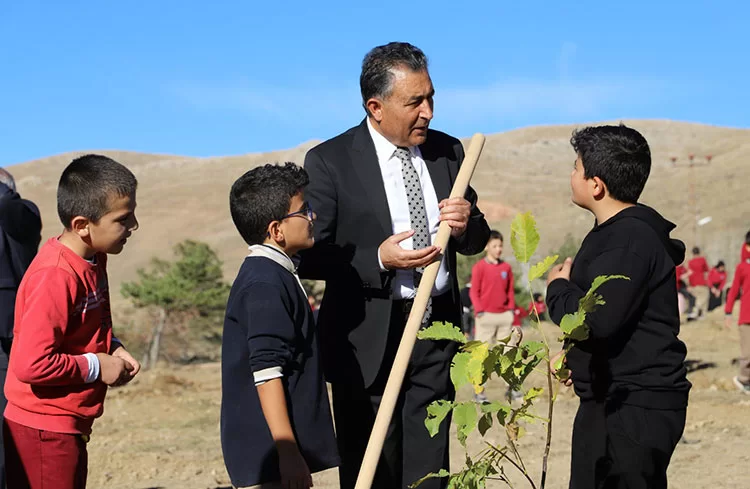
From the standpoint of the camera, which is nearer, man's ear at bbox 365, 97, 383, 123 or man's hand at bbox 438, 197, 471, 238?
man's hand at bbox 438, 197, 471, 238

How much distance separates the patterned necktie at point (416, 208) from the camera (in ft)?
13.2

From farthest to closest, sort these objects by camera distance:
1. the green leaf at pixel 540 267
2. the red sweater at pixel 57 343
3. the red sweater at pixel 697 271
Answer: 1. the red sweater at pixel 697 271
2. the red sweater at pixel 57 343
3. the green leaf at pixel 540 267

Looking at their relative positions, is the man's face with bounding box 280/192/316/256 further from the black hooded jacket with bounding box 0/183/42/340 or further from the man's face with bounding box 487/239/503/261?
the man's face with bounding box 487/239/503/261

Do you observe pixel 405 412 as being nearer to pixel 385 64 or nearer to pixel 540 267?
pixel 540 267

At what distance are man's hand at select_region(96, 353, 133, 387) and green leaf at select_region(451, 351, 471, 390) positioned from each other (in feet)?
3.87

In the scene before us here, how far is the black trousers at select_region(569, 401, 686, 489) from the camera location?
3428mm

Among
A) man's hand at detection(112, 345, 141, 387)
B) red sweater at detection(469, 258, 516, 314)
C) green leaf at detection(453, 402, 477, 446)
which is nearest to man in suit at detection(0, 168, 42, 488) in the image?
man's hand at detection(112, 345, 141, 387)

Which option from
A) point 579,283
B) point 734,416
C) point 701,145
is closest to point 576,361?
point 579,283

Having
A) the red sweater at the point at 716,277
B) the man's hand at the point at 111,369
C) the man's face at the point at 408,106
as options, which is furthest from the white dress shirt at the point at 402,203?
the red sweater at the point at 716,277

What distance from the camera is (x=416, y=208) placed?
4.06m

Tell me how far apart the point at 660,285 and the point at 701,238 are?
3619 cm

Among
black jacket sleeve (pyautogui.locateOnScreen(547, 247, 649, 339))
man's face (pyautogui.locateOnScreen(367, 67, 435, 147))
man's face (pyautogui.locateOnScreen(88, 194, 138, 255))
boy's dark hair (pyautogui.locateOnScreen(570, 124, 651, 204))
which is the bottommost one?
A: black jacket sleeve (pyautogui.locateOnScreen(547, 247, 649, 339))

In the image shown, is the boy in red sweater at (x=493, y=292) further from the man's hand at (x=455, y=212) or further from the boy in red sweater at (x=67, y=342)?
the boy in red sweater at (x=67, y=342)

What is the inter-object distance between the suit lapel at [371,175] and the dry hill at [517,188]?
30.5m
